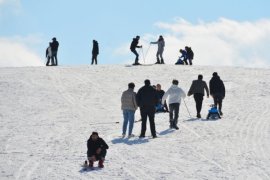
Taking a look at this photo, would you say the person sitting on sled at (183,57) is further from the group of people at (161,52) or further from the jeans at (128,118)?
the jeans at (128,118)

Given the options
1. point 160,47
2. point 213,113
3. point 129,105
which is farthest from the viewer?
point 160,47

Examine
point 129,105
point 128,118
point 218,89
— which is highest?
point 218,89

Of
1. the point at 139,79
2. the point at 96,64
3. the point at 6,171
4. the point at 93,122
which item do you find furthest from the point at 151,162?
the point at 96,64

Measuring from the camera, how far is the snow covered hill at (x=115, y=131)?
1484 cm

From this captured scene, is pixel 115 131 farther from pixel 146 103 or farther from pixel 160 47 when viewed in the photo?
pixel 160 47

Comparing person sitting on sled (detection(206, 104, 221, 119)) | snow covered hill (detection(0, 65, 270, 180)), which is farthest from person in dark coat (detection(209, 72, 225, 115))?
person sitting on sled (detection(206, 104, 221, 119))

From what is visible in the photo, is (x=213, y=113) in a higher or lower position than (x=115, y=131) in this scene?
higher

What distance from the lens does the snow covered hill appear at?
48.7ft

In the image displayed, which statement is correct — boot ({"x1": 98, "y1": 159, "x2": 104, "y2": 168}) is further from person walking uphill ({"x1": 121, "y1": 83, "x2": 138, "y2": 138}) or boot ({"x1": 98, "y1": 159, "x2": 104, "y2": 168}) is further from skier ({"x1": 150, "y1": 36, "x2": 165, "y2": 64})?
skier ({"x1": 150, "y1": 36, "x2": 165, "y2": 64})

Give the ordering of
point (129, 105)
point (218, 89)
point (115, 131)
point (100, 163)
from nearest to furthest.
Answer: point (100, 163) < point (129, 105) < point (115, 131) < point (218, 89)

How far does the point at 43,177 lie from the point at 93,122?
894cm

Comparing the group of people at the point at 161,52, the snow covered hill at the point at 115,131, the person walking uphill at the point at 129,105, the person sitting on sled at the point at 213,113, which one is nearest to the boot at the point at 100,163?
the snow covered hill at the point at 115,131

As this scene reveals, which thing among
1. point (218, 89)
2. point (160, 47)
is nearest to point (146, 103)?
point (218, 89)

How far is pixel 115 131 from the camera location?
20.6m
